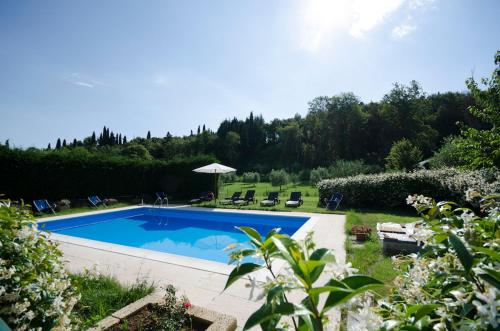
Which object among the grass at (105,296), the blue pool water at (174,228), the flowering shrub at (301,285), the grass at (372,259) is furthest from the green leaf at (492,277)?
the blue pool water at (174,228)

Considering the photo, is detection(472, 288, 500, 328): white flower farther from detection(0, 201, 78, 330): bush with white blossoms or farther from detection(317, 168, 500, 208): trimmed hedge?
detection(317, 168, 500, 208): trimmed hedge

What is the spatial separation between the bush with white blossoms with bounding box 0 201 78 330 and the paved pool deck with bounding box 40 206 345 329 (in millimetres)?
1786

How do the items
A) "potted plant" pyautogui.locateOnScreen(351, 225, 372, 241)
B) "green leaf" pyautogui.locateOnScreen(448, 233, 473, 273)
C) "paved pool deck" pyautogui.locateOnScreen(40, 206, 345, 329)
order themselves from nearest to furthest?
"green leaf" pyautogui.locateOnScreen(448, 233, 473, 273), "paved pool deck" pyautogui.locateOnScreen(40, 206, 345, 329), "potted plant" pyautogui.locateOnScreen(351, 225, 372, 241)

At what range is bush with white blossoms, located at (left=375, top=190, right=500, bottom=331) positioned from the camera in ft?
1.94

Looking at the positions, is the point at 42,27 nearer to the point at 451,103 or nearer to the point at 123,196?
the point at 123,196

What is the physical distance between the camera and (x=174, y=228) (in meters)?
11.7

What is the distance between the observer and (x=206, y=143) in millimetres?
53656

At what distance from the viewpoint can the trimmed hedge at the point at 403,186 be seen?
9.81m

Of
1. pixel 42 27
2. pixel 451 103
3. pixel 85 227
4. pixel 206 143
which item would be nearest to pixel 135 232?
pixel 85 227

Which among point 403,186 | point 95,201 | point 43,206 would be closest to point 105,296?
point 43,206

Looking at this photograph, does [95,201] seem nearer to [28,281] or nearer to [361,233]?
[361,233]

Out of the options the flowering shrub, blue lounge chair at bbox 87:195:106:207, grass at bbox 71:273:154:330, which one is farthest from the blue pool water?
the flowering shrub

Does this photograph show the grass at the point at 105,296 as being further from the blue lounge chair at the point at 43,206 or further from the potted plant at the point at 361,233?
the blue lounge chair at the point at 43,206

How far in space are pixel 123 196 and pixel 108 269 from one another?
12.8 meters
